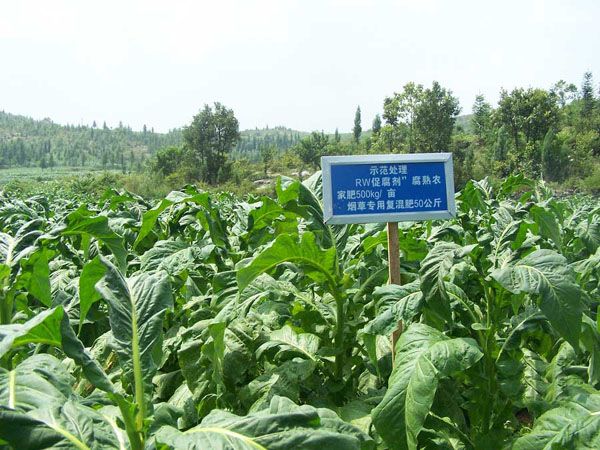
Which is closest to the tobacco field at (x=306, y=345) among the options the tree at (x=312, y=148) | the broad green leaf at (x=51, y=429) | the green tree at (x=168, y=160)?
the broad green leaf at (x=51, y=429)

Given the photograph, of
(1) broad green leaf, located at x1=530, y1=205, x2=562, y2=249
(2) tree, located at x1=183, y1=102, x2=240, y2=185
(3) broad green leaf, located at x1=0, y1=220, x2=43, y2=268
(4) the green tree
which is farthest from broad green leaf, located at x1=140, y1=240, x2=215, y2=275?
(4) the green tree

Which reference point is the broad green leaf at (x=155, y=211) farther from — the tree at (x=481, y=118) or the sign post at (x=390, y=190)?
the tree at (x=481, y=118)

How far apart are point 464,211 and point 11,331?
3889 millimetres

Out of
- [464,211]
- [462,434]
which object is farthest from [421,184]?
[464,211]

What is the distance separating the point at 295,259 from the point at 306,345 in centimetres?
43

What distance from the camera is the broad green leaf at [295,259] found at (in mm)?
1861

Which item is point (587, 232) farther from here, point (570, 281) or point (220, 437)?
point (220, 437)

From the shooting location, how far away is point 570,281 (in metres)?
1.71

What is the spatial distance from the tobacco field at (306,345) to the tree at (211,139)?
47023mm

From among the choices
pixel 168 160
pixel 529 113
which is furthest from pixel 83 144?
pixel 529 113

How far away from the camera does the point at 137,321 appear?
1.46 metres

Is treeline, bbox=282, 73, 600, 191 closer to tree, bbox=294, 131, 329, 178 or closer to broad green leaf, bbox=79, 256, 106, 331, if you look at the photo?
tree, bbox=294, 131, 329, 178

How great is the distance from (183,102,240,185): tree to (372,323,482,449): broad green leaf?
48049 mm

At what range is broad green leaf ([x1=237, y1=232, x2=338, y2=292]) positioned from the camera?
6.11 feet
